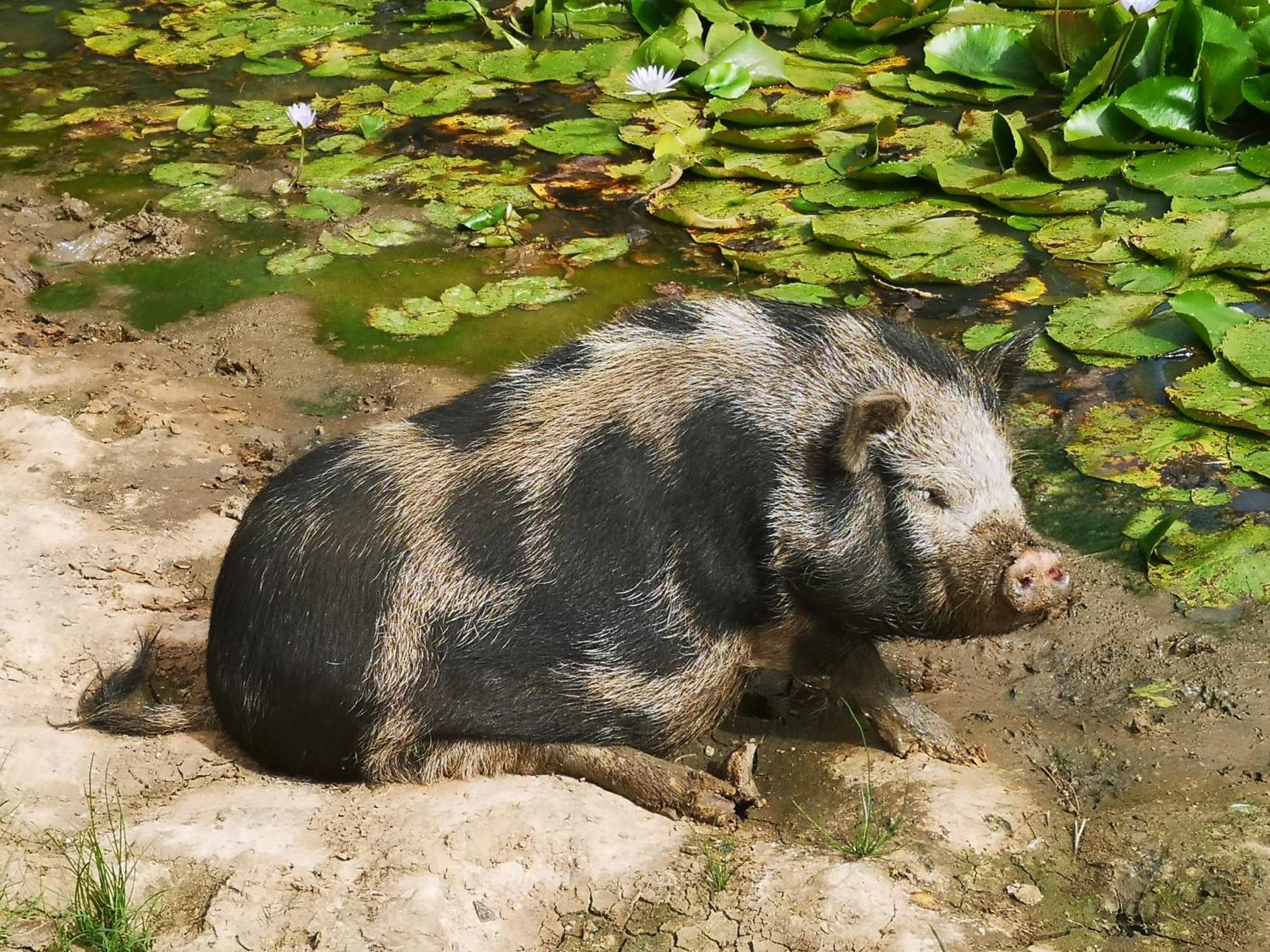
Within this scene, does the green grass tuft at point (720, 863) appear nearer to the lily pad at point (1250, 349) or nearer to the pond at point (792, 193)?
the pond at point (792, 193)

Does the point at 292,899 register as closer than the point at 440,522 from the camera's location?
Yes

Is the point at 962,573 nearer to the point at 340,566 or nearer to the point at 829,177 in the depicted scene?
the point at 340,566

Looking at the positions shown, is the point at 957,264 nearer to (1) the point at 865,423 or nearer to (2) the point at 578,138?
(2) the point at 578,138

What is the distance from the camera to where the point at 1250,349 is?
245 inches

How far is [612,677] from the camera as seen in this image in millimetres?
4465

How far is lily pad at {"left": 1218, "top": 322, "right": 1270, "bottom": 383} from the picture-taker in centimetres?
607

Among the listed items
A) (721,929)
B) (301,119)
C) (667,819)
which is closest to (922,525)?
(667,819)

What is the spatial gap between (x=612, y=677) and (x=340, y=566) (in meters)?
0.90

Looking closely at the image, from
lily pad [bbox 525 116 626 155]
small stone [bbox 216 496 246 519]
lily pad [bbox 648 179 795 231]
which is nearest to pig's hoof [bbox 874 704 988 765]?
small stone [bbox 216 496 246 519]

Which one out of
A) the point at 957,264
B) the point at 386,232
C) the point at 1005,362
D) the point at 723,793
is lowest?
the point at 723,793

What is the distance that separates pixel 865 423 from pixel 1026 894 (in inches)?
54.5

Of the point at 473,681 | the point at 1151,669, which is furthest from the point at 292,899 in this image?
the point at 1151,669

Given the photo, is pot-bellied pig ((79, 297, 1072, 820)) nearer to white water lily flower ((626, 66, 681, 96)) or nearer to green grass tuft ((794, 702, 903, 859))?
green grass tuft ((794, 702, 903, 859))

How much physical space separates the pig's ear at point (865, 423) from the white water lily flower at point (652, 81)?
16.9ft
